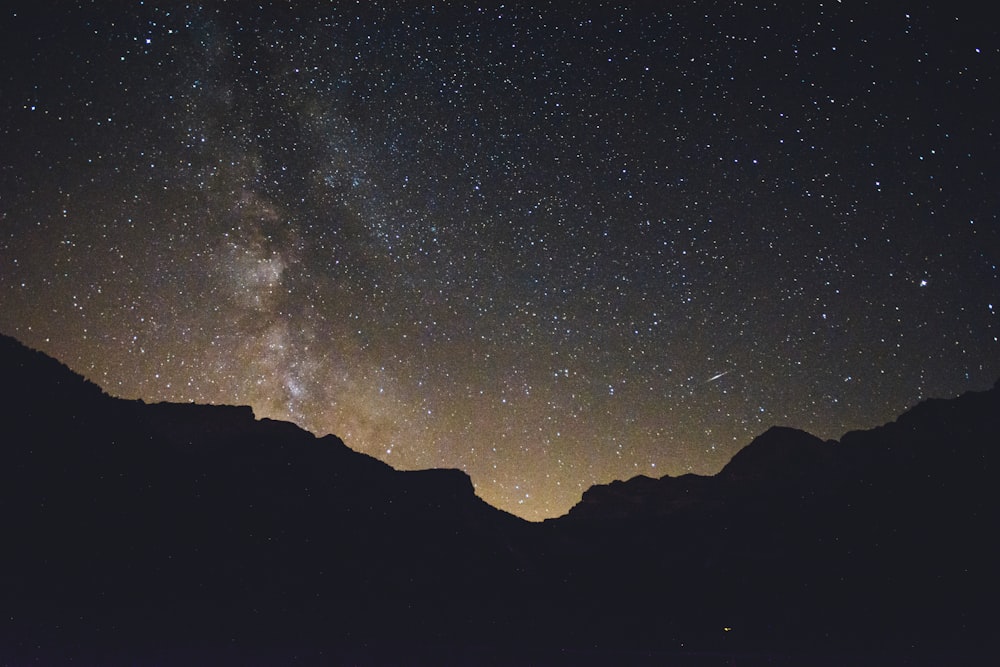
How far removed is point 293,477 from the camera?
4366 centimetres

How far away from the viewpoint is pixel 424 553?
4200cm

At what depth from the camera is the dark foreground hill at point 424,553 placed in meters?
23.9

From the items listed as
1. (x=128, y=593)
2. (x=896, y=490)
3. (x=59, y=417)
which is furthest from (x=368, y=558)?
(x=896, y=490)

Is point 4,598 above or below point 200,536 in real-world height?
below

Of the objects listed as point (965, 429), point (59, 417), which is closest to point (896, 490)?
point (965, 429)

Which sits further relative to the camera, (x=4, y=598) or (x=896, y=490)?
(x=896, y=490)

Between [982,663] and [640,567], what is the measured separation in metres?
25.9

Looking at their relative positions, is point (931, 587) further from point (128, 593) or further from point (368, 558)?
point (128, 593)

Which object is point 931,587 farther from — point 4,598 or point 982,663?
point 4,598

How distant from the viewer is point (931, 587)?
40.1 metres

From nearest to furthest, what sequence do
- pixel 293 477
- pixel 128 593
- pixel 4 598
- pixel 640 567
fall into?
pixel 4 598 < pixel 128 593 < pixel 293 477 < pixel 640 567

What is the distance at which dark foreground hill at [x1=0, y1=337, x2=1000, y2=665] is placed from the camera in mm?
23922

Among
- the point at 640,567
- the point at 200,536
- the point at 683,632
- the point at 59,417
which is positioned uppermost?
the point at 59,417

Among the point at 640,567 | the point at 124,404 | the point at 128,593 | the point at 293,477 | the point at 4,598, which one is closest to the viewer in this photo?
the point at 4,598
